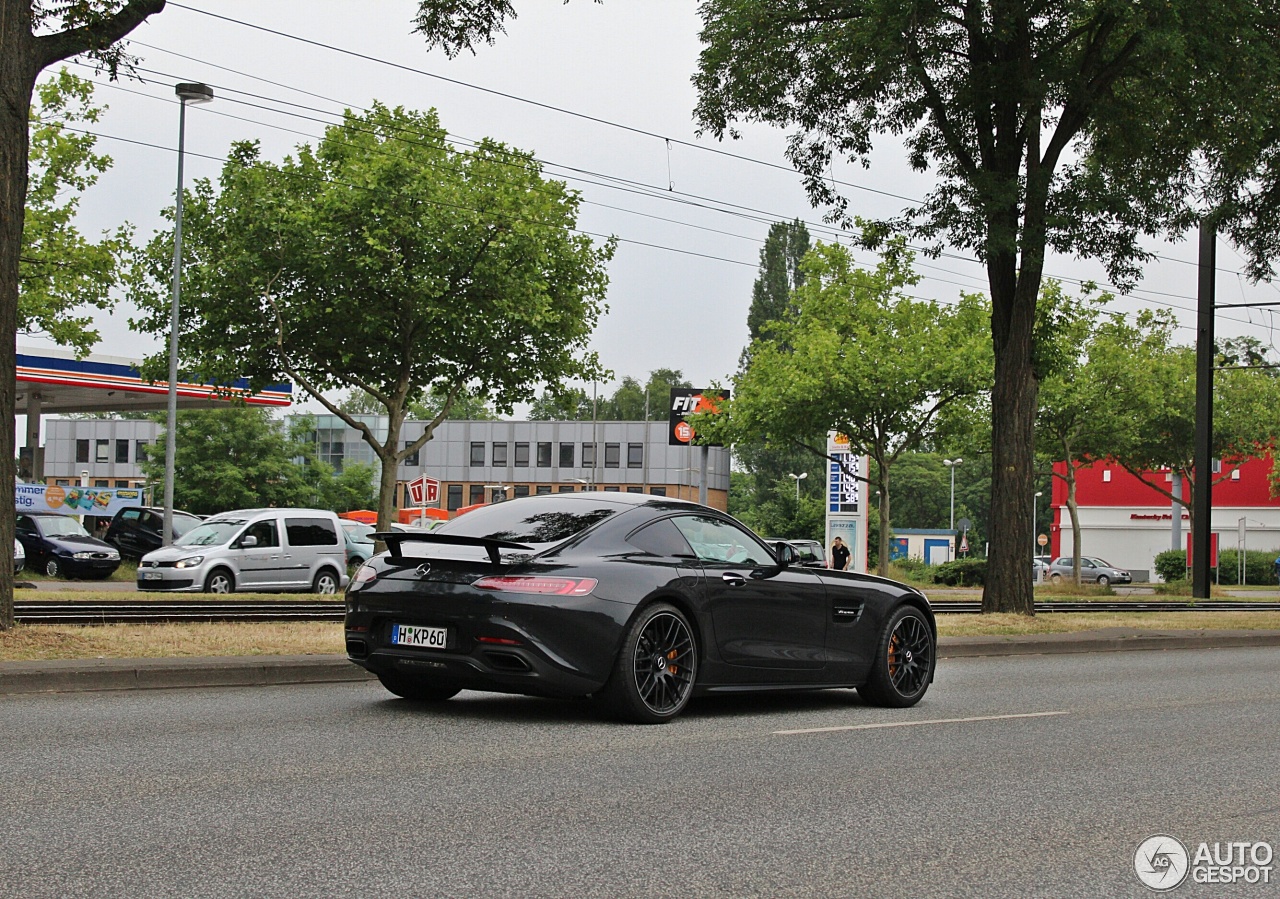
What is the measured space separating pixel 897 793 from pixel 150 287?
95.0 feet

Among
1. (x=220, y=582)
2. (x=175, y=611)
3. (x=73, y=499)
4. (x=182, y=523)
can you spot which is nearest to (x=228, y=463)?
(x=73, y=499)

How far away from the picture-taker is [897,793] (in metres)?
6.58

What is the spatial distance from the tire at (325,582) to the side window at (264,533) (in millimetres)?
1248

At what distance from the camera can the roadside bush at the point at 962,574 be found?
1786 inches

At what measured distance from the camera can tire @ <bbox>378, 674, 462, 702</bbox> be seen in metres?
9.21

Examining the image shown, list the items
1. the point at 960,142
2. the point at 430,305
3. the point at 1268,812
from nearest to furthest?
the point at 1268,812
the point at 960,142
the point at 430,305

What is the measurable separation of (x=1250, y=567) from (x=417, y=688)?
61255 millimetres

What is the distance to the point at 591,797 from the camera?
618 cm

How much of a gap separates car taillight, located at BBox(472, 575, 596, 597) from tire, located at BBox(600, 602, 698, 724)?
0.38 meters

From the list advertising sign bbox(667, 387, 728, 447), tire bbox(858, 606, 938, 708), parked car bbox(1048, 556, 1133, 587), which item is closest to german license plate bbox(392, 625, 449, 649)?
tire bbox(858, 606, 938, 708)

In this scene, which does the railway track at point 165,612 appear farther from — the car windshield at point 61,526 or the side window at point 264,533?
the car windshield at point 61,526

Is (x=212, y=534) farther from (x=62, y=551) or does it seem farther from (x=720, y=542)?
(x=720, y=542)

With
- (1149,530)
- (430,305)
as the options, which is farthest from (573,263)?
(1149,530)

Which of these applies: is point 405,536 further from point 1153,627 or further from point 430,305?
point 430,305
